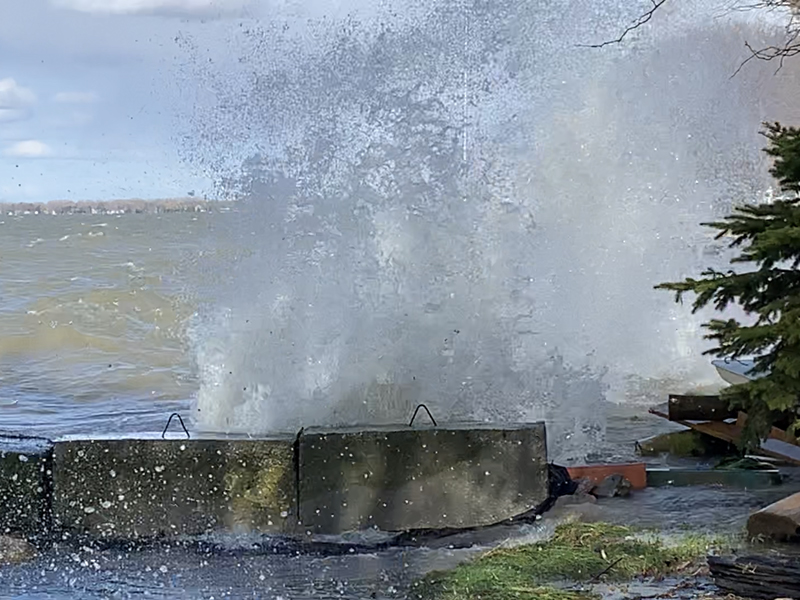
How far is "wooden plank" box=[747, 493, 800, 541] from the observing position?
676 cm

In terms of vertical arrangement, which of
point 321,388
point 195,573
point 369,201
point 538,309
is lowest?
point 195,573

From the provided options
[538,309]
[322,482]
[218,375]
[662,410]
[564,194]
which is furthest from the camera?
[564,194]

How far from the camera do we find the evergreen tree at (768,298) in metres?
5.20

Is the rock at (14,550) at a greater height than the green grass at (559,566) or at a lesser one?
greater

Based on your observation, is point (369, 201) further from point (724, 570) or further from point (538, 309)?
point (724, 570)

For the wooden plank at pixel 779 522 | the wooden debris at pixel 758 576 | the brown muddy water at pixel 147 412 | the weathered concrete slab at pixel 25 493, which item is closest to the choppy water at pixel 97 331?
the brown muddy water at pixel 147 412

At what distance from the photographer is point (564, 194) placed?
50.5 feet

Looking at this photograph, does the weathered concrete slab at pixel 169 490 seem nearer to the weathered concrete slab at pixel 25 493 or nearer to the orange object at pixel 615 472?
the weathered concrete slab at pixel 25 493

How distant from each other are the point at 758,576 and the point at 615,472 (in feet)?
9.95

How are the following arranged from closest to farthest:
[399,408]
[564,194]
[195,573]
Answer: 1. [195,573]
2. [399,408]
3. [564,194]

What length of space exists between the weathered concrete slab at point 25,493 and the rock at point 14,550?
130mm

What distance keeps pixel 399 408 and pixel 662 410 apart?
2734 mm

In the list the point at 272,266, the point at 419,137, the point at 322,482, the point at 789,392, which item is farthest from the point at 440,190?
the point at 789,392

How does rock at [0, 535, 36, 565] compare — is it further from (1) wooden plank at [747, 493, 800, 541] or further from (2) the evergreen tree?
(1) wooden plank at [747, 493, 800, 541]
